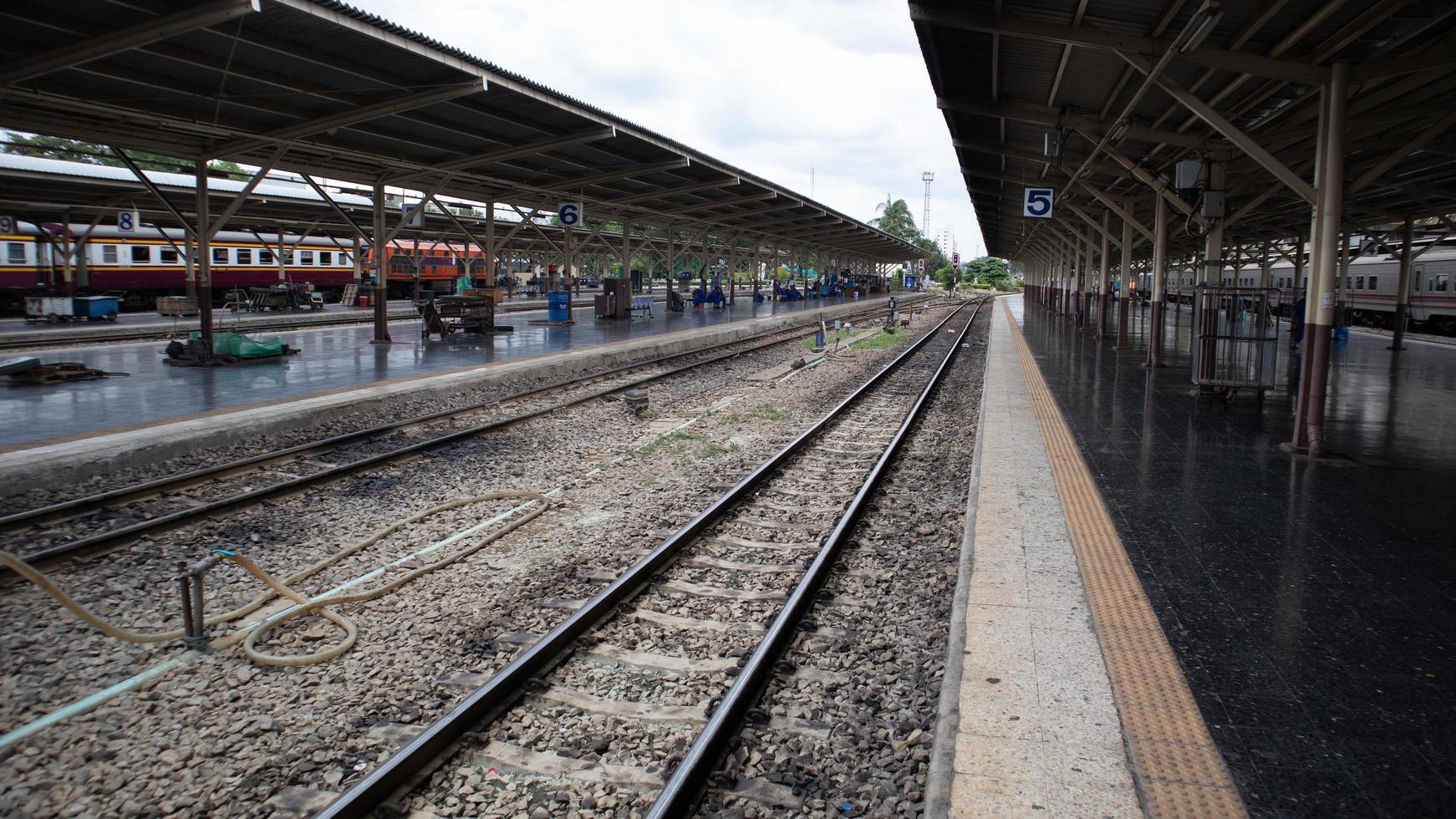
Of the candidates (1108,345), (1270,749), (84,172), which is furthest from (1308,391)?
(84,172)

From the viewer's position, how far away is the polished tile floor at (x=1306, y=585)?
123 inches

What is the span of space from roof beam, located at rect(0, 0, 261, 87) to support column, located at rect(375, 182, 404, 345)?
8.88 metres

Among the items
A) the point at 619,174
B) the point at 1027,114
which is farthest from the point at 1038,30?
the point at 619,174

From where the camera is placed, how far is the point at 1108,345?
72.1 feet

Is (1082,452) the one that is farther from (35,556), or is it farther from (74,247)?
(74,247)

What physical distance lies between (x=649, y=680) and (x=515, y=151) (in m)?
15.6

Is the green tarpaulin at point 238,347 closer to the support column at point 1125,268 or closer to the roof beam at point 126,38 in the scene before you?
the roof beam at point 126,38

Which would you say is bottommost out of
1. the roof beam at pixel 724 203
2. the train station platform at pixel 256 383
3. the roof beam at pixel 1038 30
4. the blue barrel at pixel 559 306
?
the train station platform at pixel 256 383

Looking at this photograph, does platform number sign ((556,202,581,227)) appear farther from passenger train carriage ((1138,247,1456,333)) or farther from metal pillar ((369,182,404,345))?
passenger train carriage ((1138,247,1456,333))

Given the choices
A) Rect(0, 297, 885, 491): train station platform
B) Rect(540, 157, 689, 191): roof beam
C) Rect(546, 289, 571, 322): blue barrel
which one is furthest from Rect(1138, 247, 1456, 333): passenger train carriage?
Rect(0, 297, 885, 491): train station platform

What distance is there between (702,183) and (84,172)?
1606cm

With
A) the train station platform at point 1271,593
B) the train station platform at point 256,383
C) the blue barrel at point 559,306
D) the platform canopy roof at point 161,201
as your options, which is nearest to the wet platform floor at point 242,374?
the train station platform at point 256,383

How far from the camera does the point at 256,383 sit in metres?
12.9

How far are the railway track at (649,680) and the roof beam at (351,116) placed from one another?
893cm
